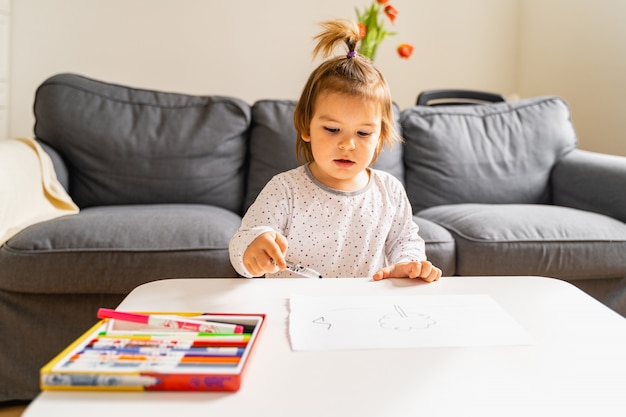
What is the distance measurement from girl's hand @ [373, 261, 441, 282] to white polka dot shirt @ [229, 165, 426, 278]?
0.21m

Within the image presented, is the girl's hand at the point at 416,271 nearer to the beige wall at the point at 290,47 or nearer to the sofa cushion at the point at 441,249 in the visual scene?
the sofa cushion at the point at 441,249

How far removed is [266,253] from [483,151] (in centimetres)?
167

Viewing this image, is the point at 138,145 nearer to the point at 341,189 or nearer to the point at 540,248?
the point at 341,189

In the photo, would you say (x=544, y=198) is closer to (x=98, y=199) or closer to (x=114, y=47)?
(x=98, y=199)

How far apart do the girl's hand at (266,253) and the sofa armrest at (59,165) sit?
55.1 inches

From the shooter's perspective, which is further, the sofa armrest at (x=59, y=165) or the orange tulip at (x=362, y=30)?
the orange tulip at (x=362, y=30)

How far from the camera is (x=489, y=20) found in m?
3.13

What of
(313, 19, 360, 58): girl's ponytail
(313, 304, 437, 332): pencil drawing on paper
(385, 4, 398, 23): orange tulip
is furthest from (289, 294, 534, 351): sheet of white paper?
(385, 4, 398, 23): orange tulip

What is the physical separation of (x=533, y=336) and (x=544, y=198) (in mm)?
1785

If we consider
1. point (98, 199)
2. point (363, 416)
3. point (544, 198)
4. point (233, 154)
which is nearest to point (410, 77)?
point (544, 198)

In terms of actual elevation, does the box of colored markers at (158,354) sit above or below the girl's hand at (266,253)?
below

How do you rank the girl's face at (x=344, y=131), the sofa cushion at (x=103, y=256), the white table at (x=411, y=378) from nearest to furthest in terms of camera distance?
1. the white table at (x=411, y=378)
2. the girl's face at (x=344, y=131)
3. the sofa cushion at (x=103, y=256)

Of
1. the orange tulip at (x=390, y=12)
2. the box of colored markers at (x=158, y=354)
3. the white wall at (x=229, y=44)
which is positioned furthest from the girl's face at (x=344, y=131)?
the white wall at (x=229, y=44)

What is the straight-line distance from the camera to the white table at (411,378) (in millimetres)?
580
